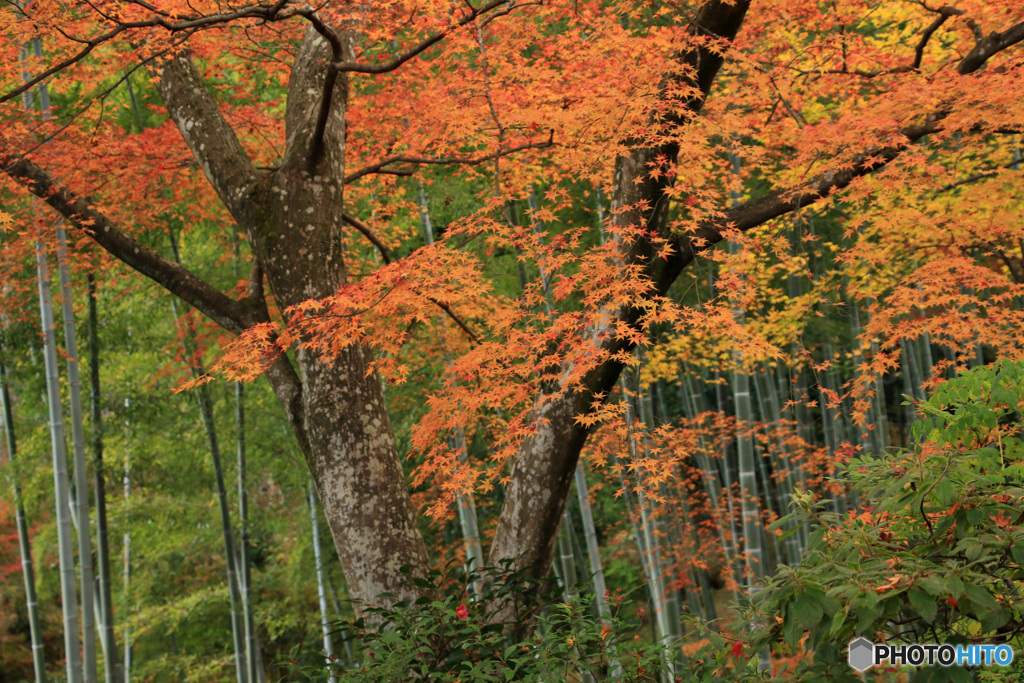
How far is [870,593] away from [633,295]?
227 cm

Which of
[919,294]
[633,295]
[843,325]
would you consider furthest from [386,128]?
[843,325]

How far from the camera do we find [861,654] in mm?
1584

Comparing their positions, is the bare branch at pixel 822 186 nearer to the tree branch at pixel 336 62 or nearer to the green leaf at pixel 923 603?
the tree branch at pixel 336 62

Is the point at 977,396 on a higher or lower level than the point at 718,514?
higher

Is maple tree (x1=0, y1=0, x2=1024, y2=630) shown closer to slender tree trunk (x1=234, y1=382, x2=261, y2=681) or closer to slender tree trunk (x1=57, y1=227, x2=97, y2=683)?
slender tree trunk (x1=57, y1=227, x2=97, y2=683)

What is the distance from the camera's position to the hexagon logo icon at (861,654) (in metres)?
1.57

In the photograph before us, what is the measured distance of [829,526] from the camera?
5.83ft

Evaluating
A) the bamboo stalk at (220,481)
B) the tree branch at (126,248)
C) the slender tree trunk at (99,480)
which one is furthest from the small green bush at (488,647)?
the slender tree trunk at (99,480)

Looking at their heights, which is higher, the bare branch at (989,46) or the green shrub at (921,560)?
the bare branch at (989,46)

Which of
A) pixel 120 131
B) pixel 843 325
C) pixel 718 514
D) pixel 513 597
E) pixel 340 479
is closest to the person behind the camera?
pixel 513 597

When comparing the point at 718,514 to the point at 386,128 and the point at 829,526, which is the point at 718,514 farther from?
the point at 829,526

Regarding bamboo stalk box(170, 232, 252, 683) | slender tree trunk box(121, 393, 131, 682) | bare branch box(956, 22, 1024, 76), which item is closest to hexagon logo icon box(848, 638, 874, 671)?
bare branch box(956, 22, 1024, 76)

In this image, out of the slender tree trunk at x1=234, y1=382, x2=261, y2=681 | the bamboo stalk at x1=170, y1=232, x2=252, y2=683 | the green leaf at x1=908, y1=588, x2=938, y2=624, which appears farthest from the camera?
A: the slender tree trunk at x1=234, y1=382, x2=261, y2=681

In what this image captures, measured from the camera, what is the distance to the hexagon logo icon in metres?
1.57
